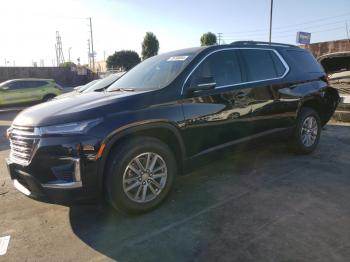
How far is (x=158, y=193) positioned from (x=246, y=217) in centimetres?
99

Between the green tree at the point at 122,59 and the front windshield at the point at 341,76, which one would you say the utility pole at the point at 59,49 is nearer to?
the green tree at the point at 122,59

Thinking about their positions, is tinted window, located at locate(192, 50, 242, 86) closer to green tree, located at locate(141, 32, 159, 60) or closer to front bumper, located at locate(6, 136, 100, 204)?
front bumper, located at locate(6, 136, 100, 204)

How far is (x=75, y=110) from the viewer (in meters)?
3.38

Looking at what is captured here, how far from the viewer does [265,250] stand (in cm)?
294

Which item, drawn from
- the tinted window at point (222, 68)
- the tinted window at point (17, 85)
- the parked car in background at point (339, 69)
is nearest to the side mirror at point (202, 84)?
the tinted window at point (222, 68)

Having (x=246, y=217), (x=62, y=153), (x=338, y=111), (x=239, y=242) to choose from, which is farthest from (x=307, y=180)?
(x=338, y=111)

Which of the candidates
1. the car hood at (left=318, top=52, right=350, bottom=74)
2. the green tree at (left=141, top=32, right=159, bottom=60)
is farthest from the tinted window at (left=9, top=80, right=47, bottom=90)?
the green tree at (left=141, top=32, right=159, bottom=60)

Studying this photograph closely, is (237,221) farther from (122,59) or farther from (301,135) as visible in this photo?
(122,59)

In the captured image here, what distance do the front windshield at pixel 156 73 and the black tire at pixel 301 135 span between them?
7.69ft

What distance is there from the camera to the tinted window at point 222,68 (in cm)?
420

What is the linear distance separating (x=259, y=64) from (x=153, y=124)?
217 centimetres

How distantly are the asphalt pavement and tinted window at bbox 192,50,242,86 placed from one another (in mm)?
1024

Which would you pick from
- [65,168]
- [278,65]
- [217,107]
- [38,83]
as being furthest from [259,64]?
[38,83]

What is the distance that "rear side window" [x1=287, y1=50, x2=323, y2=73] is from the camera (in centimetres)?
562
